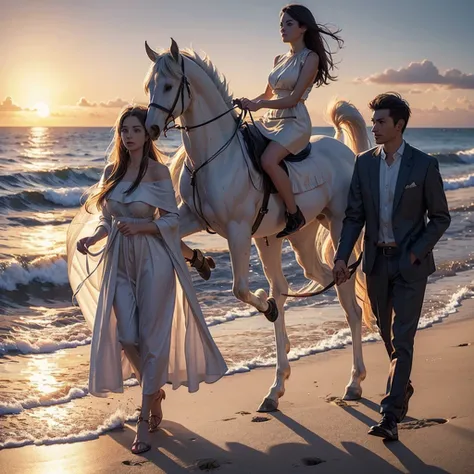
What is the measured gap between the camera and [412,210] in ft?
16.5

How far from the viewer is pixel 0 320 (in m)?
9.82

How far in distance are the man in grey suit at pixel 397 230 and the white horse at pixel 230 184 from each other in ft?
3.56

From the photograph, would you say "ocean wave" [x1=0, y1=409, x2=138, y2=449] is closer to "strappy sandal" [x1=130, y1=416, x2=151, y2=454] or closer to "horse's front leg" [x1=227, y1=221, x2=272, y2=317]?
"strappy sandal" [x1=130, y1=416, x2=151, y2=454]

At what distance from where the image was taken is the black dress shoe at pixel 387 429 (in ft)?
16.6

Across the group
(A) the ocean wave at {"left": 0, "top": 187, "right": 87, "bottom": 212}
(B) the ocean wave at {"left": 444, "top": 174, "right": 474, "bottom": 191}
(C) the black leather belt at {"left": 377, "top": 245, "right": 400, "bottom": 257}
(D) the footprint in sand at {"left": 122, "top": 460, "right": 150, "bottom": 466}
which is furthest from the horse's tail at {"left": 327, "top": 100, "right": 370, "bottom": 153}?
(B) the ocean wave at {"left": 444, "top": 174, "right": 474, "bottom": 191}

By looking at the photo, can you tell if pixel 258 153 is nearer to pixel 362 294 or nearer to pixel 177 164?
pixel 177 164

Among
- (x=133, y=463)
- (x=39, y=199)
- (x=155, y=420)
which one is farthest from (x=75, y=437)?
(x=39, y=199)

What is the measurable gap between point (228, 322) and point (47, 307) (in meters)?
2.63

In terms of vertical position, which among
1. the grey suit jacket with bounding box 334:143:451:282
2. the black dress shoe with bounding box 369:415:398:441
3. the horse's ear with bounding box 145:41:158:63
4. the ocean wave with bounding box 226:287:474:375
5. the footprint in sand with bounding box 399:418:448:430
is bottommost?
the ocean wave with bounding box 226:287:474:375

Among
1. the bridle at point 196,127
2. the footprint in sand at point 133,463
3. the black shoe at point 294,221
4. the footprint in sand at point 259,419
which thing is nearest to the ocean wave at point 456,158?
the black shoe at point 294,221

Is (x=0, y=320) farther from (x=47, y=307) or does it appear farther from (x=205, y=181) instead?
(x=205, y=181)

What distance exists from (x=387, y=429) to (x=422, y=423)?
485 mm

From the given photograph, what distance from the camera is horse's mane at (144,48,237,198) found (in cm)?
563

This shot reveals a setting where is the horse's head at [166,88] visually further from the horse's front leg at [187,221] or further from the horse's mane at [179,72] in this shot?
the horse's front leg at [187,221]
